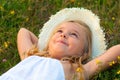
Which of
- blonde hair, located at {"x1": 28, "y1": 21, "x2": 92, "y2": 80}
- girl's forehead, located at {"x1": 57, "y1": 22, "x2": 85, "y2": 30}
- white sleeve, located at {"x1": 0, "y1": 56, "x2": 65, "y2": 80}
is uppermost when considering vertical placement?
girl's forehead, located at {"x1": 57, "y1": 22, "x2": 85, "y2": 30}

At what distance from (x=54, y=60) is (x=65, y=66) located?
10 centimetres

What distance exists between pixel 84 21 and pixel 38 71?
0.65m

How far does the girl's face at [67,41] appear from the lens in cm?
373

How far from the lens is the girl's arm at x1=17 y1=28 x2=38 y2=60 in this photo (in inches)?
161

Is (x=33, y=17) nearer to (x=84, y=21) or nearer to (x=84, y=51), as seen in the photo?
(x=84, y=21)

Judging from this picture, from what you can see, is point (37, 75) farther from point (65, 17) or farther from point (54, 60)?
point (65, 17)

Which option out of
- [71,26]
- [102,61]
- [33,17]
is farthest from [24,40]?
[102,61]

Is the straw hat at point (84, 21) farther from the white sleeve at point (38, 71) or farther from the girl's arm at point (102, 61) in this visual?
the white sleeve at point (38, 71)

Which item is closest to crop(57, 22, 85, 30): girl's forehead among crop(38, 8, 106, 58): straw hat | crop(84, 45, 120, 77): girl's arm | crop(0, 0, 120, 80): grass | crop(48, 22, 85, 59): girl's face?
crop(48, 22, 85, 59): girl's face

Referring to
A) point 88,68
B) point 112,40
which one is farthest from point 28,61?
point 112,40

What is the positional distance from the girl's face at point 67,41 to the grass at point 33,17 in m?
0.46

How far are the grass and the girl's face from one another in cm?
46

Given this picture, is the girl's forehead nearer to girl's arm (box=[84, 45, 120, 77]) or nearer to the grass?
girl's arm (box=[84, 45, 120, 77])

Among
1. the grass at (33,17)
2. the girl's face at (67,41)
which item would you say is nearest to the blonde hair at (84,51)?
the girl's face at (67,41)
